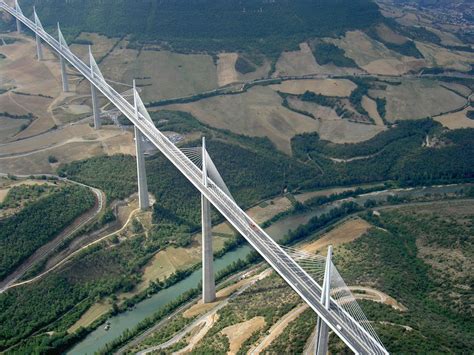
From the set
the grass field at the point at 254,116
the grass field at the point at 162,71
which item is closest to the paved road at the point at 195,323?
the grass field at the point at 254,116

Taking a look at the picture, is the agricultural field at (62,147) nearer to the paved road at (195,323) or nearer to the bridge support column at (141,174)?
the bridge support column at (141,174)

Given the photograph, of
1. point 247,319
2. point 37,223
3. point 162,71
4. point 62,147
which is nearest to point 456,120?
point 162,71

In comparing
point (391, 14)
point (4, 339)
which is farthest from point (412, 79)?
point (4, 339)

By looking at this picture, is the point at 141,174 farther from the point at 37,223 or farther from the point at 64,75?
the point at 64,75

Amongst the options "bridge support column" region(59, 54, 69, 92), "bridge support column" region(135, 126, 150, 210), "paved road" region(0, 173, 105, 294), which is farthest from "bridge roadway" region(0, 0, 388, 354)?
"bridge support column" region(59, 54, 69, 92)

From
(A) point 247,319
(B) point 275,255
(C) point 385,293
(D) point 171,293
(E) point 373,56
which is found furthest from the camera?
(E) point 373,56

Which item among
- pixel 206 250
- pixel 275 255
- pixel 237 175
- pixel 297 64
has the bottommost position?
pixel 237 175
